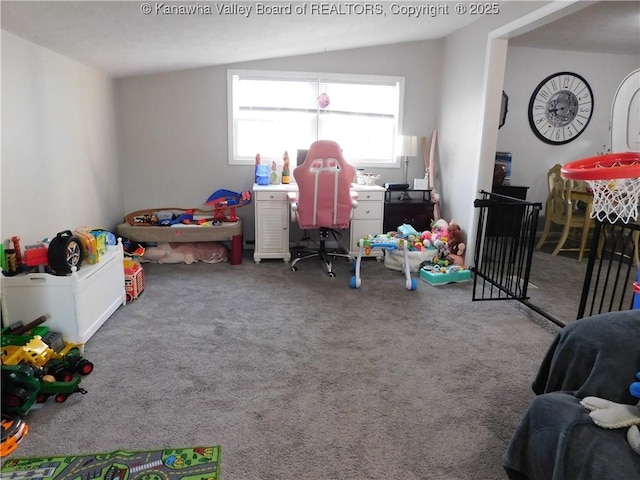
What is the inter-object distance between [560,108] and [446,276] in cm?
313

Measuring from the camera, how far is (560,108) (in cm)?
554

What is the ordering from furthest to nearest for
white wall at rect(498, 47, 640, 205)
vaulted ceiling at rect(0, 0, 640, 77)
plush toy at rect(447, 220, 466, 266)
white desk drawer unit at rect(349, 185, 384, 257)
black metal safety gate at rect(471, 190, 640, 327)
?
white wall at rect(498, 47, 640, 205) < white desk drawer unit at rect(349, 185, 384, 257) < plush toy at rect(447, 220, 466, 266) < black metal safety gate at rect(471, 190, 640, 327) < vaulted ceiling at rect(0, 0, 640, 77)

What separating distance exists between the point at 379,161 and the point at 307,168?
161cm

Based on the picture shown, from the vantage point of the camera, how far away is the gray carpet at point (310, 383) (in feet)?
6.04

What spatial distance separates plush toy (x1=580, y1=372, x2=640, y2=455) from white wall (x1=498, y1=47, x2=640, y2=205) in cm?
459

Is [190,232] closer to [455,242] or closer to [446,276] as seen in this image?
[446,276]

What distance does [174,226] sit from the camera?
4414 millimetres

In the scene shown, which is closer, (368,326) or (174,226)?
(368,326)

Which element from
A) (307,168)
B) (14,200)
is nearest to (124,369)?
(14,200)

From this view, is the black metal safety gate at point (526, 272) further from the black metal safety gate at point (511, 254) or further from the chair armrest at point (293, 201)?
the chair armrest at point (293, 201)

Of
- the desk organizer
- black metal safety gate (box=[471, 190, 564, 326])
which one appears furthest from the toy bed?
black metal safety gate (box=[471, 190, 564, 326])

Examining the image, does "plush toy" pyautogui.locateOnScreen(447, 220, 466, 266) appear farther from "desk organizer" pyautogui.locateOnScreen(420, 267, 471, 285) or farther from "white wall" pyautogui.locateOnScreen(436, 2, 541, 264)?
"desk organizer" pyautogui.locateOnScreen(420, 267, 471, 285)

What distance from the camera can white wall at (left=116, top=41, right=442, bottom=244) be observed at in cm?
468

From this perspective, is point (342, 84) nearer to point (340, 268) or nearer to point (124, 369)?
point (340, 268)
